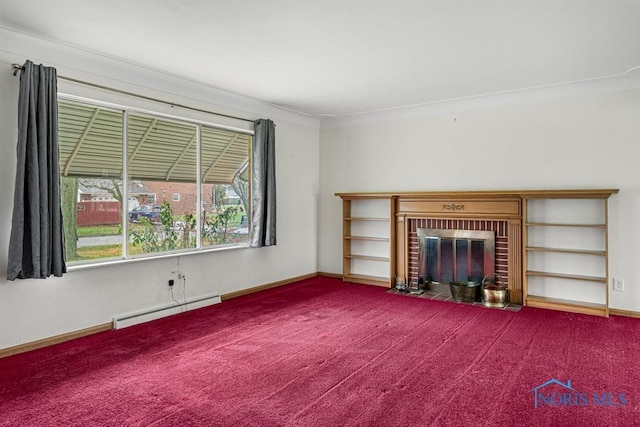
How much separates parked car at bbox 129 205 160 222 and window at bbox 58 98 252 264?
0.01 meters

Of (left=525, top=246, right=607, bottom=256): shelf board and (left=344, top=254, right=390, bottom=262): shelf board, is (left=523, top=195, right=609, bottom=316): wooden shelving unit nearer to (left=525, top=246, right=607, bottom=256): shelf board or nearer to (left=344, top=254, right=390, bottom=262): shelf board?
(left=525, top=246, right=607, bottom=256): shelf board

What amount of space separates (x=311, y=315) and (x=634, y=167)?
370 cm

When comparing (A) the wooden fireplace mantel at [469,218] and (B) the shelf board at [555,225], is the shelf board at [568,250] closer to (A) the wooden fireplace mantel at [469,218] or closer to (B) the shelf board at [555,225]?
(A) the wooden fireplace mantel at [469,218]

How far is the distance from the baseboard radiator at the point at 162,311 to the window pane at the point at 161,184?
609 mm

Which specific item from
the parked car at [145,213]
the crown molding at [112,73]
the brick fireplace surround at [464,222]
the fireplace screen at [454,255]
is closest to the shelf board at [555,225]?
the brick fireplace surround at [464,222]

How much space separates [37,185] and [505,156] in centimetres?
484

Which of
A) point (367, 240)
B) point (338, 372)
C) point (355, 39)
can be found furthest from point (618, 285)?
point (355, 39)

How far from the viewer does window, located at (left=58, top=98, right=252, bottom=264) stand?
3.71 metres

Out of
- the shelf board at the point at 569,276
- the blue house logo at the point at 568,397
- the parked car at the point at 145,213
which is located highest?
the parked car at the point at 145,213

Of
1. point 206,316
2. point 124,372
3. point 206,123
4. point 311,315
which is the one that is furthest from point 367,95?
point 124,372

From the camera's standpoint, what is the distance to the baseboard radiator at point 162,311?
12.8 ft

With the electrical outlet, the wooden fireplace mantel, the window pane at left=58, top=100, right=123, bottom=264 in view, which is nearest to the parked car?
the window pane at left=58, top=100, right=123, bottom=264

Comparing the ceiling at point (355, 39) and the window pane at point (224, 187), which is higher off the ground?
the ceiling at point (355, 39)

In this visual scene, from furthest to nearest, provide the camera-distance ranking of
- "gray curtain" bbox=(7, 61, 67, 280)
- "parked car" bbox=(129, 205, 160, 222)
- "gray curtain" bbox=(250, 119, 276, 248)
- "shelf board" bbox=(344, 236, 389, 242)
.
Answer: "shelf board" bbox=(344, 236, 389, 242), "gray curtain" bbox=(250, 119, 276, 248), "parked car" bbox=(129, 205, 160, 222), "gray curtain" bbox=(7, 61, 67, 280)
